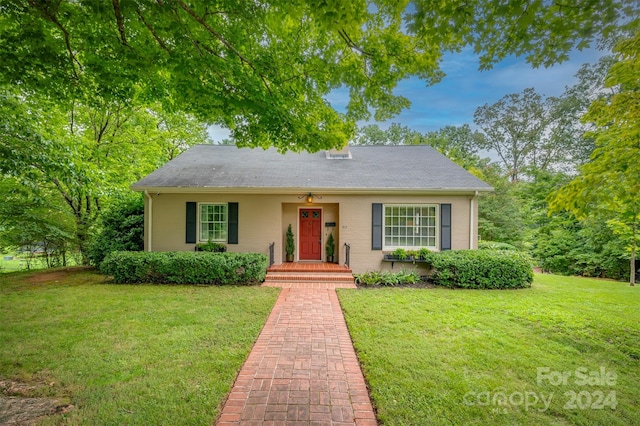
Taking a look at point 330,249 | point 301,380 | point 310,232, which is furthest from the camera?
point 310,232

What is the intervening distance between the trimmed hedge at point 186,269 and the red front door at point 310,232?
7.89ft

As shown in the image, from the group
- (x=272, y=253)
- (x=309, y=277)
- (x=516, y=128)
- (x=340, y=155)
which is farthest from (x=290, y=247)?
(x=516, y=128)

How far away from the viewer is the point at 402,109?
5129mm

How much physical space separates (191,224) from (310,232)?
4.17 m

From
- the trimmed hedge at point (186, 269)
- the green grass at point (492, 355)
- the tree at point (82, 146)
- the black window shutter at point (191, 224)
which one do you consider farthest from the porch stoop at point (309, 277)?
the tree at point (82, 146)

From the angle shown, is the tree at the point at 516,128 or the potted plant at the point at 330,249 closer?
the potted plant at the point at 330,249

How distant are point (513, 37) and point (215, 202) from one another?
8.61 meters

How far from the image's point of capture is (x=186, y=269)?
7555 mm

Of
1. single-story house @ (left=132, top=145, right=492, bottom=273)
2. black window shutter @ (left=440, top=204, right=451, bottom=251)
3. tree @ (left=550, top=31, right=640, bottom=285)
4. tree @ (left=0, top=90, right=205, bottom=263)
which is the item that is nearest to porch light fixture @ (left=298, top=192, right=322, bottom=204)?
single-story house @ (left=132, top=145, right=492, bottom=273)

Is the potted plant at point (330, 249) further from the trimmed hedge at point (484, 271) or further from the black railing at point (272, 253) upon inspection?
the trimmed hedge at point (484, 271)

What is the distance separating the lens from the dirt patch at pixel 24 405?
242cm

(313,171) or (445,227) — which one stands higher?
(313,171)

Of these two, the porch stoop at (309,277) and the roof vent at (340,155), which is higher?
the roof vent at (340,155)

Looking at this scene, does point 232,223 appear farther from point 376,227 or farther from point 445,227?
point 445,227
